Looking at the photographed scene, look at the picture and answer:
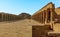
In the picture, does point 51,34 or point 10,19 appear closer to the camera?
point 51,34

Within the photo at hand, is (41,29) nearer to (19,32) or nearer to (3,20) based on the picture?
(19,32)

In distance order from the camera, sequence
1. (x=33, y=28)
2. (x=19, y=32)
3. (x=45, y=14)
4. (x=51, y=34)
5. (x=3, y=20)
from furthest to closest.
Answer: (x=45, y=14), (x=3, y=20), (x=33, y=28), (x=19, y=32), (x=51, y=34)

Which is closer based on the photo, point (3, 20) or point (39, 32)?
point (39, 32)

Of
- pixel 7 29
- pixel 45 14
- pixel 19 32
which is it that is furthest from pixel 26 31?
pixel 45 14

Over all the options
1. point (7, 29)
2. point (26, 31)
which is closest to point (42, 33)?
point (26, 31)

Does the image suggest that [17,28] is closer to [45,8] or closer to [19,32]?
[19,32]

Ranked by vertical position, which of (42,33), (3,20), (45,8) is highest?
(45,8)

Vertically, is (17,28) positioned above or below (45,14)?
below

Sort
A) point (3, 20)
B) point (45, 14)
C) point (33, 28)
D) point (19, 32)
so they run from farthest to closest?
point (45, 14) → point (3, 20) → point (33, 28) → point (19, 32)

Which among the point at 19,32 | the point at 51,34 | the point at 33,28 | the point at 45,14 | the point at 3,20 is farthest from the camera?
the point at 45,14

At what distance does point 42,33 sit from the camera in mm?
11234

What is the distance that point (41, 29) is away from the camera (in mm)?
11328

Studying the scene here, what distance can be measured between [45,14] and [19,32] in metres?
6.05

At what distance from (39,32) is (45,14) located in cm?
442
